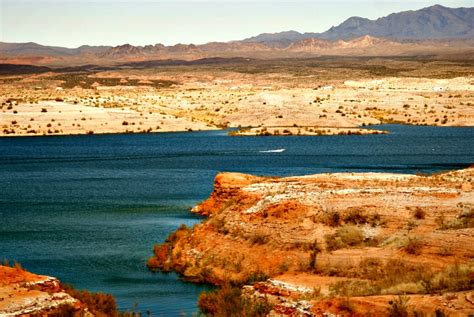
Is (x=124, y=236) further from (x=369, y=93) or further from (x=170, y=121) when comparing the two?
(x=369, y=93)

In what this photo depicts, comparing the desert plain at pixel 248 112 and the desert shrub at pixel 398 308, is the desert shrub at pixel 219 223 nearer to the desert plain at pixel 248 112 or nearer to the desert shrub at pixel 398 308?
the desert shrub at pixel 398 308

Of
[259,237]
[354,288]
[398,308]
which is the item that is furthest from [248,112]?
[398,308]

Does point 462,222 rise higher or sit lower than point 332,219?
higher

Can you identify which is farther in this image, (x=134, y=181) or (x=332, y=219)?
(x=134, y=181)

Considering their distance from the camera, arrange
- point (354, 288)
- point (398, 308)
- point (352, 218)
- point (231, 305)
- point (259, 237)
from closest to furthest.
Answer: point (398, 308), point (354, 288), point (231, 305), point (352, 218), point (259, 237)

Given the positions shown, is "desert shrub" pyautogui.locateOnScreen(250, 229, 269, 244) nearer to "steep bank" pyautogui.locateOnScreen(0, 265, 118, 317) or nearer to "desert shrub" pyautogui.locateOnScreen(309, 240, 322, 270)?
"desert shrub" pyautogui.locateOnScreen(309, 240, 322, 270)

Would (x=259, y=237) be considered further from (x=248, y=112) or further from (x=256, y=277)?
(x=248, y=112)
